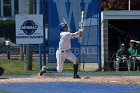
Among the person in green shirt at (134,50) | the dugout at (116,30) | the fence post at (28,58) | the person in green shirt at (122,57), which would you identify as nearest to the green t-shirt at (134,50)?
the person in green shirt at (134,50)

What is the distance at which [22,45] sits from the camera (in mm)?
22094

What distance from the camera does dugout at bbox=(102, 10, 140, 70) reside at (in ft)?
78.1

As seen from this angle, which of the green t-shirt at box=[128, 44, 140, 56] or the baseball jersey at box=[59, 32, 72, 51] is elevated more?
the baseball jersey at box=[59, 32, 72, 51]

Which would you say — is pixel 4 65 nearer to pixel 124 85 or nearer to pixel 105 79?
pixel 105 79

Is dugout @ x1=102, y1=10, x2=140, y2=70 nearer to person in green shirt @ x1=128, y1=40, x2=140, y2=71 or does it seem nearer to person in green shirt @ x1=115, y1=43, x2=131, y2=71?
person in green shirt @ x1=115, y1=43, x2=131, y2=71

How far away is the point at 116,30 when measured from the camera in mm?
26016

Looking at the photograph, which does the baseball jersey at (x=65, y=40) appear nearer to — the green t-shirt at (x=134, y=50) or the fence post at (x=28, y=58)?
the fence post at (x=28, y=58)

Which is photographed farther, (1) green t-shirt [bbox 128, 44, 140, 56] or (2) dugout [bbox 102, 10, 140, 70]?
(2) dugout [bbox 102, 10, 140, 70]

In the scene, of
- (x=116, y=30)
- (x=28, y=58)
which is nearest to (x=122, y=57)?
(x=116, y=30)

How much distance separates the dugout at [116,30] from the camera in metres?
23.8

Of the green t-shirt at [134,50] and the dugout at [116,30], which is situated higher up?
the dugout at [116,30]

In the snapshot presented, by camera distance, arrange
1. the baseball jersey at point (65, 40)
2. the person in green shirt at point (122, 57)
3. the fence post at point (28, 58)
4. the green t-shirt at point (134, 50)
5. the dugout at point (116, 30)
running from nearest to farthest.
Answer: the baseball jersey at point (65, 40), the fence post at point (28, 58), the person in green shirt at point (122, 57), the green t-shirt at point (134, 50), the dugout at point (116, 30)

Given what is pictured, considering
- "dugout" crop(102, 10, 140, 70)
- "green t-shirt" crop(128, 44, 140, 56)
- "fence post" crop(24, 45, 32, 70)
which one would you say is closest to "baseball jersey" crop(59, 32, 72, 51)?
"fence post" crop(24, 45, 32, 70)

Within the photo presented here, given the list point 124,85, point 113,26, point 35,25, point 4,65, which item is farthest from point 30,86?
point 113,26
